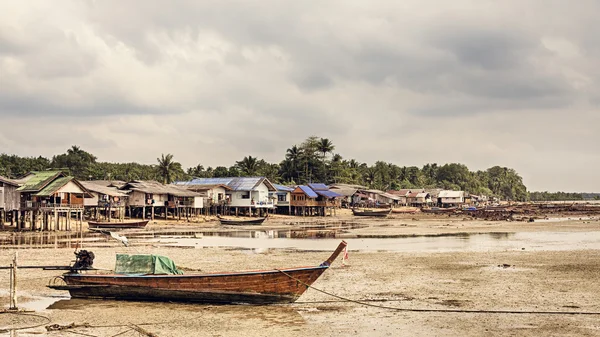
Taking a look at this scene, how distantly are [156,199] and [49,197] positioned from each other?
17.1 metres

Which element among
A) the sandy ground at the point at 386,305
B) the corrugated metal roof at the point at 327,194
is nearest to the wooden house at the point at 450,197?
the corrugated metal roof at the point at 327,194

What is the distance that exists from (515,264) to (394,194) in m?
A: 103

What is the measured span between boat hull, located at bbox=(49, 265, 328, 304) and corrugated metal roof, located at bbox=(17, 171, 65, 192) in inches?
1523

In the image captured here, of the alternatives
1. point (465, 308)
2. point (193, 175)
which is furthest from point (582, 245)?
point (193, 175)

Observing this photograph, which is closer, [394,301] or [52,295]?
[394,301]

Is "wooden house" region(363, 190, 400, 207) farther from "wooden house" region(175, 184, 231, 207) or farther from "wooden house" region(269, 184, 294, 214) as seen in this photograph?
"wooden house" region(175, 184, 231, 207)

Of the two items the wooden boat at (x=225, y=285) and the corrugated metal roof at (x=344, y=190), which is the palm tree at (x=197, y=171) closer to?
the corrugated metal roof at (x=344, y=190)

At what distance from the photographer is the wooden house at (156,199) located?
68000 millimetres

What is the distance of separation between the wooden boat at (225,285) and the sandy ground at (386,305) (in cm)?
31

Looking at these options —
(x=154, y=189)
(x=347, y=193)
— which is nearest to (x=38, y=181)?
(x=154, y=189)

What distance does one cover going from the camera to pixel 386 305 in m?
17.7

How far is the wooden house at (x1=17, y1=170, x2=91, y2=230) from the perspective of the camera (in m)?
52.3

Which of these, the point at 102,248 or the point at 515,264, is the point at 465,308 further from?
the point at 102,248

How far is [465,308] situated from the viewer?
17.1m
